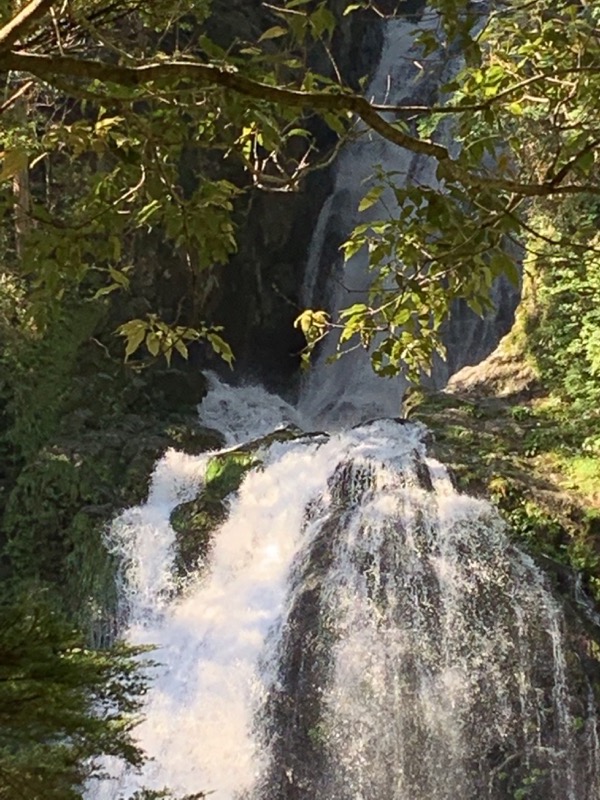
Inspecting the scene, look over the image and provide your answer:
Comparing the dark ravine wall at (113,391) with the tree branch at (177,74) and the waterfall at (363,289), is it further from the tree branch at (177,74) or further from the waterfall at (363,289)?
the tree branch at (177,74)

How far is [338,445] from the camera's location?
9.38 m

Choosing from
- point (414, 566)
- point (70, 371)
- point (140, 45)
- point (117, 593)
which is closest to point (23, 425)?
point (70, 371)

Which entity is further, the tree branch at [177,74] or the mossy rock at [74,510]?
the mossy rock at [74,510]

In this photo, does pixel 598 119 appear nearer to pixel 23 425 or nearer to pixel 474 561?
pixel 474 561

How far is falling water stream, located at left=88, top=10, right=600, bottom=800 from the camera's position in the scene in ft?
23.3

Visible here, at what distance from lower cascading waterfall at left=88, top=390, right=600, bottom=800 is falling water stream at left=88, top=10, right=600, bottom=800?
0.05 ft

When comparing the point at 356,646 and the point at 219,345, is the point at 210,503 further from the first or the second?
the point at 219,345

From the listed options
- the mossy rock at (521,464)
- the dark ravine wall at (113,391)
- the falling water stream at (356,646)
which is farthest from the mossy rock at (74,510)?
the mossy rock at (521,464)

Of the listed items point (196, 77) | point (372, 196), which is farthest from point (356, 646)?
point (196, 77)

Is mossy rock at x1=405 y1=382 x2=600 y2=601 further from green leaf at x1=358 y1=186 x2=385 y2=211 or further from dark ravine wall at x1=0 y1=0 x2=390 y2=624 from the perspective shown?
green leaf at x1=358 y1=186 x2=385 y2=211

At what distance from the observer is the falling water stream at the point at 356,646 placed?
23.3ft

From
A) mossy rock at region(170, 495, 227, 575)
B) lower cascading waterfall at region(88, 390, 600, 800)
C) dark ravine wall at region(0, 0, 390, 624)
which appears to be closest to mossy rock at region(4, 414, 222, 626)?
dark ravine wall at region(0, 0, 390, 624)

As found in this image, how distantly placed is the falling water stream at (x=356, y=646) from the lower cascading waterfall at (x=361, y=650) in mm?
14

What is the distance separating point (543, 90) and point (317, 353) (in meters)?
12.9
